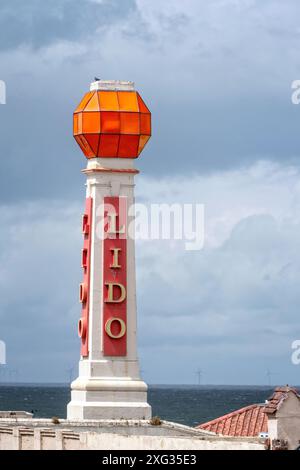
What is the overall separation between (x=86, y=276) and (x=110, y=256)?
144 centimetres

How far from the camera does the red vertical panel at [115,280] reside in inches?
3039

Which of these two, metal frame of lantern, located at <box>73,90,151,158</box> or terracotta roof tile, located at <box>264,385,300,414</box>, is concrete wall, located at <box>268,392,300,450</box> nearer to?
terracotta roof tile, located at <box>264,385,300,414</box>

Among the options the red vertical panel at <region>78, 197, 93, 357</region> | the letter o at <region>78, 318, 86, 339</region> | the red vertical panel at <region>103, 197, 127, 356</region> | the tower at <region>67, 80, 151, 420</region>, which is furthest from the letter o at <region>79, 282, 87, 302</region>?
the red vertical panel at <region>103, 197, 127, 356</region>

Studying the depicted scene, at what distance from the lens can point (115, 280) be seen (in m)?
77.4

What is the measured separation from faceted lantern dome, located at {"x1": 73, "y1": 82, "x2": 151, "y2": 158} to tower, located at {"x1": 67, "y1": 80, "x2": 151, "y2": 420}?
0.04 meters

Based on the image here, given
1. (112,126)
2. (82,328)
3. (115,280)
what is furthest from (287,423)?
(112,126)

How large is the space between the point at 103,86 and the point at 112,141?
8.63 feet

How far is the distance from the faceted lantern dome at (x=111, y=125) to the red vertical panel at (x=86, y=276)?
2.32 m
